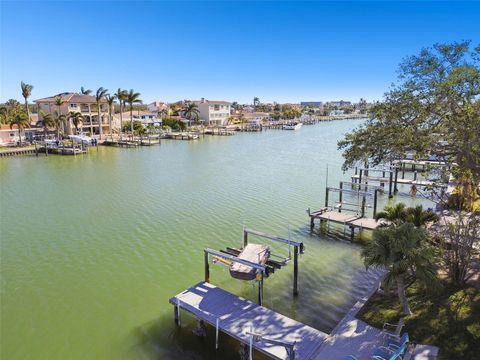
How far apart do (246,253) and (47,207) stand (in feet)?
70.0

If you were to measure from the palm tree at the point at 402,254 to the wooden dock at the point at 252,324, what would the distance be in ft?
10.0

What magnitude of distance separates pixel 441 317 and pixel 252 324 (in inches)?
247

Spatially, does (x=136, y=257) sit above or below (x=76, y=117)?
below

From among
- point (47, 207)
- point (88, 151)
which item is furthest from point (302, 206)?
point (88, 151)

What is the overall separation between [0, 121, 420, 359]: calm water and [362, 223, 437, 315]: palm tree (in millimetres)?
3637

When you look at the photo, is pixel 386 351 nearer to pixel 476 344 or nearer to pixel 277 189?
→ pixel 476 344

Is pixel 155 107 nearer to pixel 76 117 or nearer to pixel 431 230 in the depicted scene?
pixel 76 117

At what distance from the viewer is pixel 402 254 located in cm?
1117

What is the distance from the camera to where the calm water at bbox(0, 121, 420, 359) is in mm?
12977

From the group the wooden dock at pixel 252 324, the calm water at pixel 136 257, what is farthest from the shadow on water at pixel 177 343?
the wooden dock at pixel 252 324

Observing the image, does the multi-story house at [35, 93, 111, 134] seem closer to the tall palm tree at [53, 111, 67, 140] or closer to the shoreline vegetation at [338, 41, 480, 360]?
the tall palm tree at [53, 111, 67, 140]

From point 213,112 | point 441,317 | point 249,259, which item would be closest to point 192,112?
point 213,112

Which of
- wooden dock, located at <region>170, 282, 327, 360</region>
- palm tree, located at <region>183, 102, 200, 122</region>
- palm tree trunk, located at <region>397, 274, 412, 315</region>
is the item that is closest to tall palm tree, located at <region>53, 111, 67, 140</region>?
palm tree, located at <region>183, 102, 200, 122</region>

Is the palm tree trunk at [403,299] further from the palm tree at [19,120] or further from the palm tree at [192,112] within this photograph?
the palm tree at [192,112]
